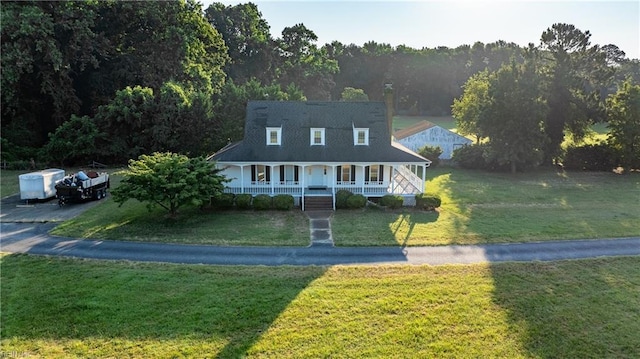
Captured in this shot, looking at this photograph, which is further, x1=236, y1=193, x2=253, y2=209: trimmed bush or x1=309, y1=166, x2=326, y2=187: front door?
x1=309, y1=166, x2=326, y2=187: front door

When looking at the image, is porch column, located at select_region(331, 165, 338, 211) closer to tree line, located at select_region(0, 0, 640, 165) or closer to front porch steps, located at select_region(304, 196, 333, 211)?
front porch steps, located at select_region(304, 196, 333, 211)

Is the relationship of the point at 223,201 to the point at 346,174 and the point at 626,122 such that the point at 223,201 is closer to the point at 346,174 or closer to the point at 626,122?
the point at 346,174

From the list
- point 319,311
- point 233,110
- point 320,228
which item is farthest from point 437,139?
point 319,311

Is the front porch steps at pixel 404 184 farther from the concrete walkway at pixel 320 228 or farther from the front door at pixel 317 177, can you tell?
the concrete walkway at pixel 320 228

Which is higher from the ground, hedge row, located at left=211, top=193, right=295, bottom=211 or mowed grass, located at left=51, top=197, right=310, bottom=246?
hedge row, located at left=211, top=193, right=295, bottom=211

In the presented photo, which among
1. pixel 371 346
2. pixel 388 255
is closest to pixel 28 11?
pixel 388 255

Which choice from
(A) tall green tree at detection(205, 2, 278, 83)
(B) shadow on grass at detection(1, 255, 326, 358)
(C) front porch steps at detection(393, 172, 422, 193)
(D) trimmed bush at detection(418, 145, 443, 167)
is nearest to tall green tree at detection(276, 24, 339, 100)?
(A) tall green tree at detection(205, 2, 278, 83)
